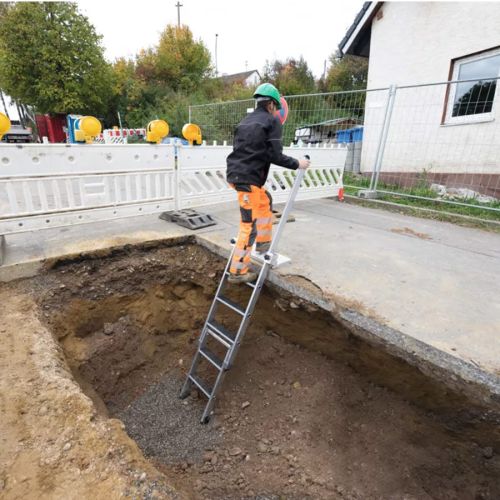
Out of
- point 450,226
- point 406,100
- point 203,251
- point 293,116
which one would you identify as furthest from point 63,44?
point 450,226

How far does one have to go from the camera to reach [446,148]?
298 inches

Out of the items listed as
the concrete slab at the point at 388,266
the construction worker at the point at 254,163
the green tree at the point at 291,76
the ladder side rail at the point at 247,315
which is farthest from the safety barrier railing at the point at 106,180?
the green tree at the point at 291,76

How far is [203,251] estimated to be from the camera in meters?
4.15

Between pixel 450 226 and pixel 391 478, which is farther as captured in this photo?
pixel 450 226

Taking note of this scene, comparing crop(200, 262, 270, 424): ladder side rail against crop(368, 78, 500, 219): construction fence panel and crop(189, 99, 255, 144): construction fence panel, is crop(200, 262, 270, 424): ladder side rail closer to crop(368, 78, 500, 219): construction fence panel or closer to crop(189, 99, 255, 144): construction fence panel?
crop(368, 78, 500, 219): construction fence panel

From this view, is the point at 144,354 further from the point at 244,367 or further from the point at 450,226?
the point at 450,226

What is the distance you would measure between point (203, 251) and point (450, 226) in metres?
4.05

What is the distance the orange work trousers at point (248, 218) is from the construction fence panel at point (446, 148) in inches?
179

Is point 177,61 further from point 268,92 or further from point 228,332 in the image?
point 228,332

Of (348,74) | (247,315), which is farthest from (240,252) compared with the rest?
(348,74)

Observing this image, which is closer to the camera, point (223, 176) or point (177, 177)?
point (177, 177)

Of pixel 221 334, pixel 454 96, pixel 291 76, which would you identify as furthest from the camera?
pixel 291 76

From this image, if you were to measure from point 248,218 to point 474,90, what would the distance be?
692 centimetres

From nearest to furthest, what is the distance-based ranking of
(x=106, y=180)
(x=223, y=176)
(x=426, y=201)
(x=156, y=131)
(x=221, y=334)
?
(x=221, y=334) < (x=106, y=180) < (x=156, y=131) < (x=223, y=176) < (x=426, y=201)
